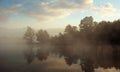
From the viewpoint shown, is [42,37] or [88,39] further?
[42,37]

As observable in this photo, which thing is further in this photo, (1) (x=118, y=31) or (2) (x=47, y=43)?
(2) (x=47, y=43)

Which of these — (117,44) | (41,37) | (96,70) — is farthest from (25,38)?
(96,70)

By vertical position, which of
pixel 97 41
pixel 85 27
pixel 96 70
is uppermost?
pixel 85 27

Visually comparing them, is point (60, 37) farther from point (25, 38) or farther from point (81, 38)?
point (25, 38)

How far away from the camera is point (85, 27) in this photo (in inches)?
4326

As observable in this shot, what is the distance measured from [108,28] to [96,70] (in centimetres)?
6301

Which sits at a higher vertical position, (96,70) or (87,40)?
(87,40)

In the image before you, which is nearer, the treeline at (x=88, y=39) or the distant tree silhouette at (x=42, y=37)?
the treeline at (x=88, y=39)

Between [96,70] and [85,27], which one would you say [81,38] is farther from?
[96,70]

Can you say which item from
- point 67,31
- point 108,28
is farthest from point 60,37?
point 108,28

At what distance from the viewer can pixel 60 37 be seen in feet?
436

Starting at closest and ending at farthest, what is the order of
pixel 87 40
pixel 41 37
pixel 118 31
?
pixel 118 31, pixel 87 40, pixel 41 37

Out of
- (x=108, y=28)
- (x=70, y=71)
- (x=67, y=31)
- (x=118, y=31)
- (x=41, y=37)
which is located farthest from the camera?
(x=41, y=37)

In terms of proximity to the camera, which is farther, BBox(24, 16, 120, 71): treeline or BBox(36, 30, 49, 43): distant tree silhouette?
BBox(36, 30, 49, 43): distant tree silhouette
